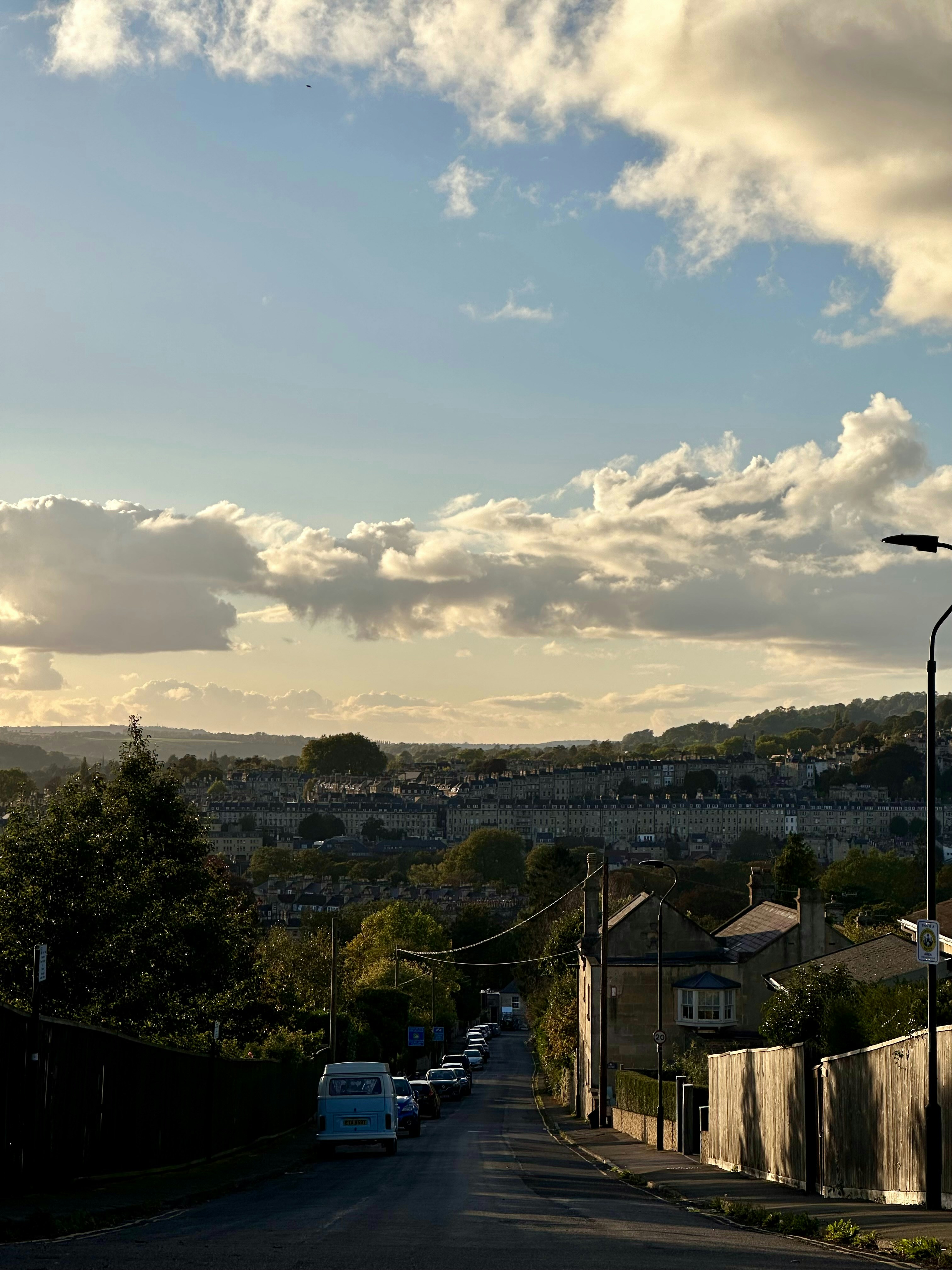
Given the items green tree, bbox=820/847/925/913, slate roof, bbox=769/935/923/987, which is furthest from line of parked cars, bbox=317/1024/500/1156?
green tree, bbox=820/847/925/913

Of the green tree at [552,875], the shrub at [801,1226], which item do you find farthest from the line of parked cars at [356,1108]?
the green tree at [552,875]

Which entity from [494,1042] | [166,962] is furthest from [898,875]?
[166,962]

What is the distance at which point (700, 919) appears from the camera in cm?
15112

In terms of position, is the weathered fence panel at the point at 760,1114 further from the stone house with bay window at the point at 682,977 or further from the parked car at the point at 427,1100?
the parked car at the point at 427,1100

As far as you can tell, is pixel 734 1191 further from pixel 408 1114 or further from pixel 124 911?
pixel 408 1114

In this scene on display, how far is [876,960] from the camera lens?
5147 cm

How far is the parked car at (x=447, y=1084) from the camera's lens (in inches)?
2943

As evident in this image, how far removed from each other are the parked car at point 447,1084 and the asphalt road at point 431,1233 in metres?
44.0

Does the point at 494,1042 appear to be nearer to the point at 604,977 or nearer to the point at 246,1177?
the point at 604,977

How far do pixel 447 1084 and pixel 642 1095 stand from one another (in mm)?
29562

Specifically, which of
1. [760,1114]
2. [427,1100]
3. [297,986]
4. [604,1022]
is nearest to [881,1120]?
[760,1114]

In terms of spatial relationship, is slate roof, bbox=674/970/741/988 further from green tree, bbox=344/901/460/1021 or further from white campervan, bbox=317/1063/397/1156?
green tree, bbox=344/901/460/1021

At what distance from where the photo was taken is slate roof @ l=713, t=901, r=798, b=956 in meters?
64.9

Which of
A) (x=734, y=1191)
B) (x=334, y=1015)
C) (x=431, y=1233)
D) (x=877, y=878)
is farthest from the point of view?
(x=877, y=878)
